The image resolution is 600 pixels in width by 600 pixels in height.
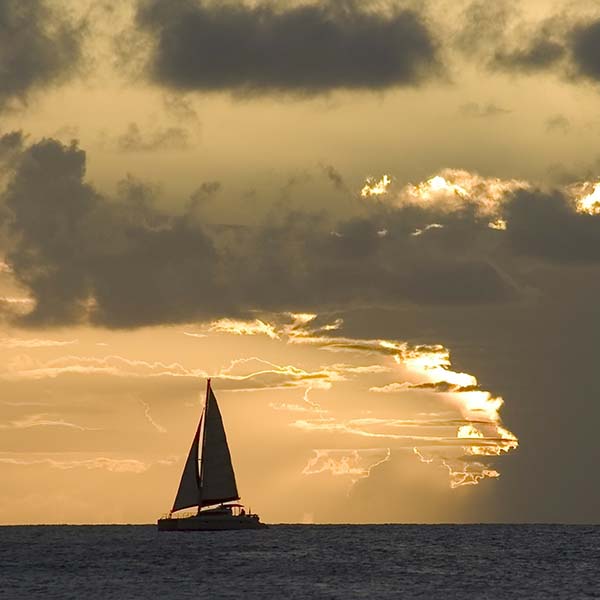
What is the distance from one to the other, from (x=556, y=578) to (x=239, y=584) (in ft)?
126

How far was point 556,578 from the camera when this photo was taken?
583 ft

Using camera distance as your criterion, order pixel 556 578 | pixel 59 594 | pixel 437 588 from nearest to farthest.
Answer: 1. pixel 59 594
2. pixel 437 588
3. pixel 556 578

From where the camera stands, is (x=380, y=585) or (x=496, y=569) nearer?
(x=380, y=585)

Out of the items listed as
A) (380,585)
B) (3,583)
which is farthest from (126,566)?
(380,585)

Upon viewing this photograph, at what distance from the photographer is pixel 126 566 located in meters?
192

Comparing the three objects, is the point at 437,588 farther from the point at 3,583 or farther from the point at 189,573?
the point at 3,583

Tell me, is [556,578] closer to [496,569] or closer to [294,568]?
[496,569]

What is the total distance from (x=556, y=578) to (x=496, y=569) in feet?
58.5

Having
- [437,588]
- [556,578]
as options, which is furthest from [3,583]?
[556,578]

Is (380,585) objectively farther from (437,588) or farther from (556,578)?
(556,578)

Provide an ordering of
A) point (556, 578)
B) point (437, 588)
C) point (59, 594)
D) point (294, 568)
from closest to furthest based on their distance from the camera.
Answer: point (59, 594) < point (437, 588) < point (556, 578) < point (294, 568)

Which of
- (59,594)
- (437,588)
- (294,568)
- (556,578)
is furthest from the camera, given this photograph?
(294,568)

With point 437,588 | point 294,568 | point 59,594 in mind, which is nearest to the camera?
point 59,594

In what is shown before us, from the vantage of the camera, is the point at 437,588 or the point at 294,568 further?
the point at 294,568
